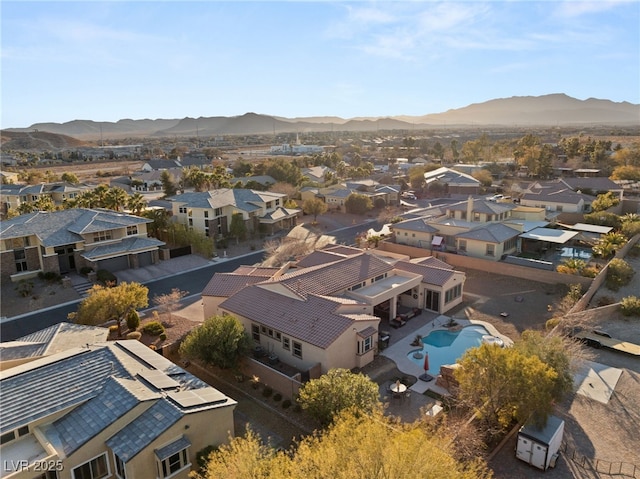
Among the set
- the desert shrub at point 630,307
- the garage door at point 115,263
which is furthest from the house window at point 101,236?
the desert shrub at point 630,307

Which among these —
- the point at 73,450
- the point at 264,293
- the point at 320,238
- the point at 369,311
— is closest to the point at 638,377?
the point at 369,311

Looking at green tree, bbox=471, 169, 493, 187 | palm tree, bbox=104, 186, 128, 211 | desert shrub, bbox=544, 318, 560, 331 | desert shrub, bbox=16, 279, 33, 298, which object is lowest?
desert shrub, bbox=544, 318, 560, 331

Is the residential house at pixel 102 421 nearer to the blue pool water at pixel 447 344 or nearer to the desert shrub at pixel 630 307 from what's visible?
the blue pool water at pixel 447 344

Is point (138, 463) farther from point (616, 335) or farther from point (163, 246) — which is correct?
point (163, 246)

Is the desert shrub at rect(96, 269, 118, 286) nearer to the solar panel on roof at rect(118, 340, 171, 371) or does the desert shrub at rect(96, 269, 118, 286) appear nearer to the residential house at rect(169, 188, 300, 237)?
the residential house at rect(169, 188, 300, 237)

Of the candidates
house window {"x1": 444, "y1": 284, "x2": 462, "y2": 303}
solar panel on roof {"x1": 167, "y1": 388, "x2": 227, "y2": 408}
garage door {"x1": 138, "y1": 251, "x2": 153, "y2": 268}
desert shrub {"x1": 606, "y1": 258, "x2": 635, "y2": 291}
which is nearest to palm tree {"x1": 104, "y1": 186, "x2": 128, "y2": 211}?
garage door {"x1": 138, "y1": 251, "x2": 153, "y2": 268}

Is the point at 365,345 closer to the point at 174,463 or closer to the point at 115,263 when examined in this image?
the point at 174,463
